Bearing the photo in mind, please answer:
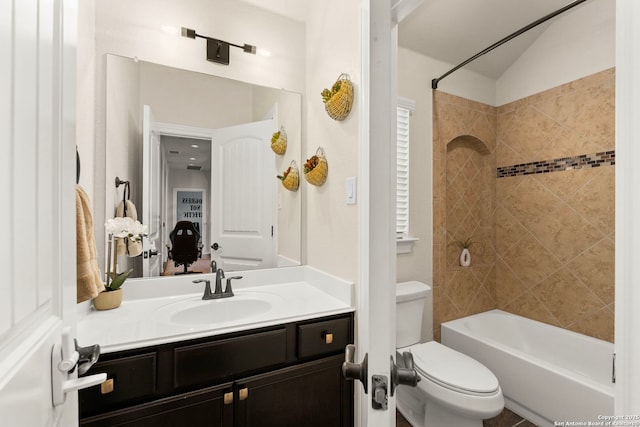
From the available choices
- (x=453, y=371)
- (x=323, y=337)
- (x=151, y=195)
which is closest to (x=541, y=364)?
(x=453, y=371)

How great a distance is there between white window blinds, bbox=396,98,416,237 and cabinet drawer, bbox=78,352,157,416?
163 cm

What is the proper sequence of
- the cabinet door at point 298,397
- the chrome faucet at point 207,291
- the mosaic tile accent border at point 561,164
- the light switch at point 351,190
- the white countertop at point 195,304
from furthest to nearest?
1. the mosaic tile accent border at point 561,164
2. the chrome faucet at point 207,291
3. the light switch at point 351,190
4. the cabinet door at point 298,397
5. the white countertop at point 195,304

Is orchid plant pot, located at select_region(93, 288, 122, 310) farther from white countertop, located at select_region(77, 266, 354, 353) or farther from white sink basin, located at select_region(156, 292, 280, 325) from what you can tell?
white sink basin, located at select_region(156, 292, 280, 325)

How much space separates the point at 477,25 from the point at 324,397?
8.38 feet

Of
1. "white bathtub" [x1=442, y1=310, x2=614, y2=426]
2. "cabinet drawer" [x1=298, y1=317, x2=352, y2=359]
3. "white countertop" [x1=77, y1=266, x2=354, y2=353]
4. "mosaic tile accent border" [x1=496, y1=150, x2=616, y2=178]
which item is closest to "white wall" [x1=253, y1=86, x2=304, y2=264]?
"white countertop" [x1=77, y1=266, x2=354, y2=353]

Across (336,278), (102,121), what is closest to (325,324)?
(336,278)

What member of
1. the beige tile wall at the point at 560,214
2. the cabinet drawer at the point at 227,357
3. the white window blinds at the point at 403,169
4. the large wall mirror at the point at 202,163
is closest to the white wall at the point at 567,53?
the beige tile wall at the point at 560,214

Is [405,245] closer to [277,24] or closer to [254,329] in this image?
[254,329]

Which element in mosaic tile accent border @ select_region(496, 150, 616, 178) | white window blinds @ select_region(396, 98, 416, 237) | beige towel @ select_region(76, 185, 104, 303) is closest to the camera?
beige towel @ select_region(76, 185, 104, 303)

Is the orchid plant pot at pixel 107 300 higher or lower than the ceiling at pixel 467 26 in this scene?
lower

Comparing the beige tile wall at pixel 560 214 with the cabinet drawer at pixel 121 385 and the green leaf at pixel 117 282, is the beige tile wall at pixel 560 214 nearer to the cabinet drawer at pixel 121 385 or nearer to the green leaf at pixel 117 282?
the cabinet drawer at pixel 121 385

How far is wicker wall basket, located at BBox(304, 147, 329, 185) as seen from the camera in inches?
62.6

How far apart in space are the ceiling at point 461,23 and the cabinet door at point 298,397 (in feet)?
6.72

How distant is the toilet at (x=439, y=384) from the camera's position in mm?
1343
